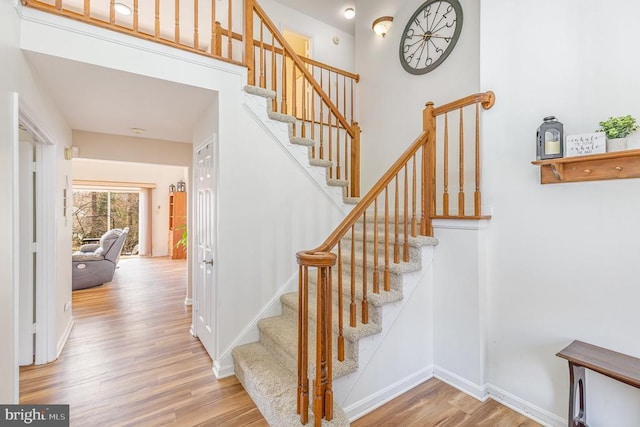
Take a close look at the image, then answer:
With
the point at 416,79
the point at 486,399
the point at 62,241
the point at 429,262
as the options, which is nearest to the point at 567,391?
the point at 486,399

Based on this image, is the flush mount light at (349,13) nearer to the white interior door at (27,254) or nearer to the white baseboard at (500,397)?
the white interior door at (27,254)

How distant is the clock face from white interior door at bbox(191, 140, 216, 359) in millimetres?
2486

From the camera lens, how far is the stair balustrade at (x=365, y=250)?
1.66 metres

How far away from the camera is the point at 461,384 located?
2307 mm

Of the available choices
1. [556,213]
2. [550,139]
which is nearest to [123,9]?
[550,139]

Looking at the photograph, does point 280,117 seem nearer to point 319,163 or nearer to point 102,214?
point 319,163

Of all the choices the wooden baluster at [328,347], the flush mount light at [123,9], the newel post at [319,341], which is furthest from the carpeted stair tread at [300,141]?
the flush mount light at [123,9]

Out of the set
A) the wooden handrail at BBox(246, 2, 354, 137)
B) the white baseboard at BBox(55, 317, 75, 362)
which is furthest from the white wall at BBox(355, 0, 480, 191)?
the white baseboard at BBox(55, 317, 75, 362)

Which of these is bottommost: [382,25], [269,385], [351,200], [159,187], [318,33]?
[269,385]

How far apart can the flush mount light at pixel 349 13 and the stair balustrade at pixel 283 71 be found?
1006 millimetres

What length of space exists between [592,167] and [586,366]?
3.63ft

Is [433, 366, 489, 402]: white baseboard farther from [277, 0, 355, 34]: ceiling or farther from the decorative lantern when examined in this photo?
[277, 0, 355, 34]: ceiling

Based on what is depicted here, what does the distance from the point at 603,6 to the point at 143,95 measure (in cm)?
333

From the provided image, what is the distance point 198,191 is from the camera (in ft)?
10.5
